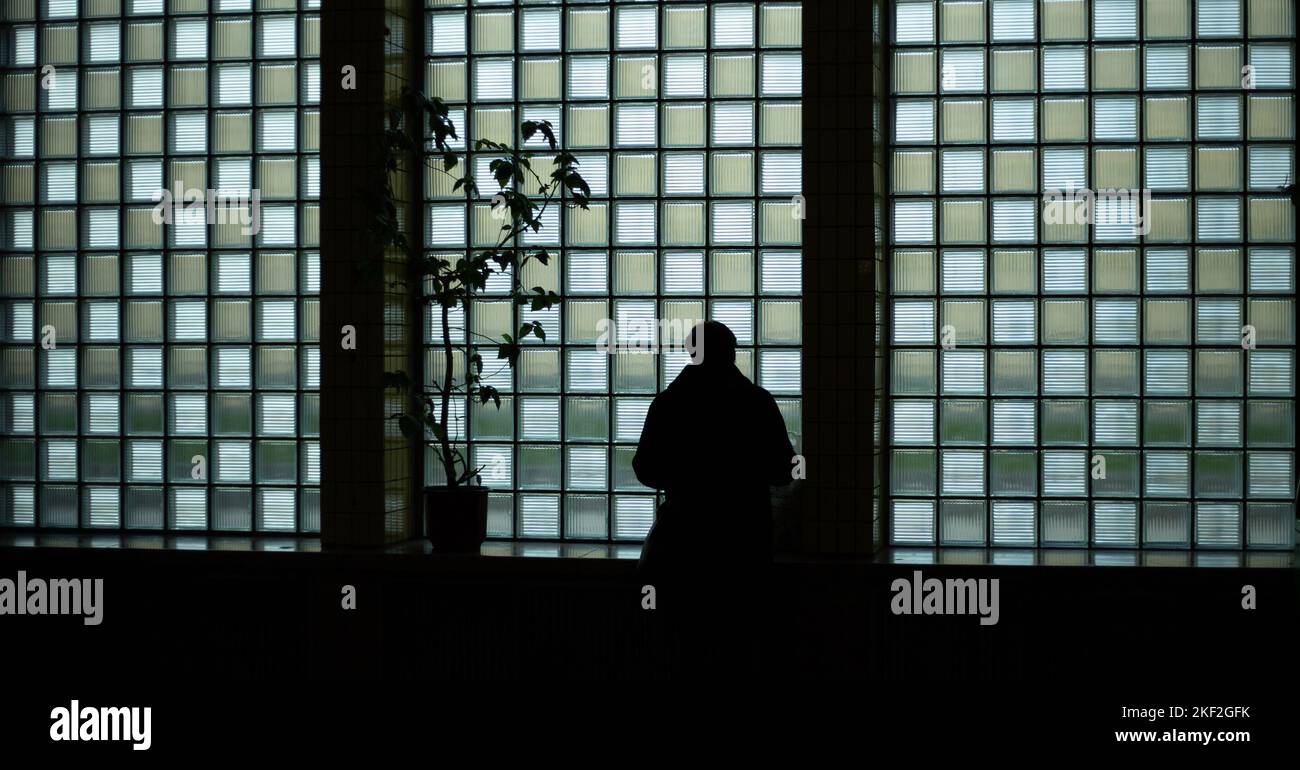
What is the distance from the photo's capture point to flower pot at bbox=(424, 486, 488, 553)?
19.4ft

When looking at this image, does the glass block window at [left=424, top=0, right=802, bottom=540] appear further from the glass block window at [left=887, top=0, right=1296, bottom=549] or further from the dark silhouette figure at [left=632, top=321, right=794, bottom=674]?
the dark silhouette figure at [left=632, top=321, right=794, bottom=674]

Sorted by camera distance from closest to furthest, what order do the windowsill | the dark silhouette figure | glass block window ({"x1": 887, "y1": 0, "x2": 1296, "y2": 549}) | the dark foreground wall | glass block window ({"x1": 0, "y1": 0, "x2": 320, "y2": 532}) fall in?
the dark silhouette figure
the dark foreground wall
the windowsill
glass block window ({"x1": 887, "y1": 0, "x2": 1296, "y2": 549})
glass block window ({"x1": 0, "y1": 0, "x2": 320, "y2": 532})

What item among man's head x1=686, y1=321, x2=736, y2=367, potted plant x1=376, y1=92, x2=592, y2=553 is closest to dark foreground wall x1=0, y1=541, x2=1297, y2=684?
potted plant x1=376, y1=92, x2=592, y2=553

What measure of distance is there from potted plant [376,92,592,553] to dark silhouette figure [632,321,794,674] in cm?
114

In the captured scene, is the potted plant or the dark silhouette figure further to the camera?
the potted plant

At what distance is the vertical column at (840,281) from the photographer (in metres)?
5.84

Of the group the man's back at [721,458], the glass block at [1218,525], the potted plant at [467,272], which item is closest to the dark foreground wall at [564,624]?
the potted plant at [467,272]

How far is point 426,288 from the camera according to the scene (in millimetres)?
6547

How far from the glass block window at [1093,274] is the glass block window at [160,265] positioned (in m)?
2.96

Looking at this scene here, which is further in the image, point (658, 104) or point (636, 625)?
point (658, 104)

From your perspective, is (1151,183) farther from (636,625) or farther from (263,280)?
(263,280)

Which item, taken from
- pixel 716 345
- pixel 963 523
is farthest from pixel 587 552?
pixel 963 523
